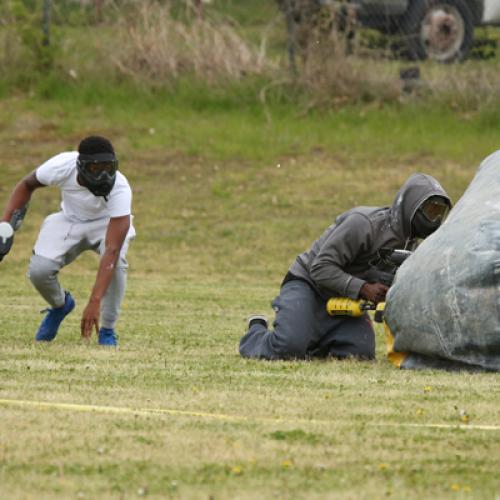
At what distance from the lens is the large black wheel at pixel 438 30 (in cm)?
1995

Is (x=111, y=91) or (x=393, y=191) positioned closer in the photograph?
(x=393, y=191)

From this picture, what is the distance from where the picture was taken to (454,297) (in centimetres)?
760

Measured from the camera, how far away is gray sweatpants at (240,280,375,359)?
8.41 metres

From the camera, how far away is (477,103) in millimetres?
20375

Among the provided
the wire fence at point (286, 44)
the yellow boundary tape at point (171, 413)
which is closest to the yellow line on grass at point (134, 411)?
the yellow boundary tape at point (171, 413)

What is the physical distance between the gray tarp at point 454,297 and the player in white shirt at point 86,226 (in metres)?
1.96

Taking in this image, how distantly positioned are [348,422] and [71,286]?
28.6 feet

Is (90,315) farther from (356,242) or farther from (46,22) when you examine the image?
(46,22)

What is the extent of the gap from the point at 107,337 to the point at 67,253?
62cm

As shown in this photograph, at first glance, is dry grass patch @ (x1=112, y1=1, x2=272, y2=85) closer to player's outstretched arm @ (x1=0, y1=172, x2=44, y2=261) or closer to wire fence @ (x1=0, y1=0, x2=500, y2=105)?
wire fence @ (x1=0, y1=0, x2=500, y2=105)

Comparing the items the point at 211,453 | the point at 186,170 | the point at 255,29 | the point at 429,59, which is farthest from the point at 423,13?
the point at 211,453

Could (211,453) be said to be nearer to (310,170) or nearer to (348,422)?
(348,422)

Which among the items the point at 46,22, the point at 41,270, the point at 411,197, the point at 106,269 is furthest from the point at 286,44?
the point at 411,197

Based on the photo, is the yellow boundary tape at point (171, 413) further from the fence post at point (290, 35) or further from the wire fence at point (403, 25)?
the fence post at point (290, 35)
